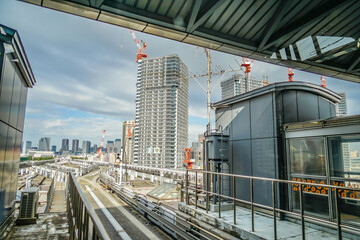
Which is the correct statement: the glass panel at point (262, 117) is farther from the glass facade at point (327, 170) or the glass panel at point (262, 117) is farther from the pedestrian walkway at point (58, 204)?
the pedestrian walkway at point (58, 204)

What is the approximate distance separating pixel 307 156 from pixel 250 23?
5044 millimetres

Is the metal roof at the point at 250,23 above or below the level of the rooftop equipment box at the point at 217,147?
above

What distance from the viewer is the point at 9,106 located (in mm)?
6039

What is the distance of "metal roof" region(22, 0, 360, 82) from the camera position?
20.3 feet

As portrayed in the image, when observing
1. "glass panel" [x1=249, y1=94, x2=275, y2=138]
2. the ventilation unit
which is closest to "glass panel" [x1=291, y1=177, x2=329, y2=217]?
"glass panel" [x1=249, y1=94, x2=275, y2=138]

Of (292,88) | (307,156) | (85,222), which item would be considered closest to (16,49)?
(85,222)

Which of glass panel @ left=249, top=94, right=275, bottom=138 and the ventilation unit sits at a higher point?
glass panel @ left=249, top=94, right=275, bottom=138

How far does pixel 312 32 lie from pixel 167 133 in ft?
337

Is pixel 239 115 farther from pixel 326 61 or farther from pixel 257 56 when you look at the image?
pixel 326 61

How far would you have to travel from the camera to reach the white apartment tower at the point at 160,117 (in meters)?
109

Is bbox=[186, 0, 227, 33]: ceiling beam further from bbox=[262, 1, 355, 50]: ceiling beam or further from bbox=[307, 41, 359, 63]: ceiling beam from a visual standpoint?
bbox=[307, 41, 359, 63]: ceiling beam

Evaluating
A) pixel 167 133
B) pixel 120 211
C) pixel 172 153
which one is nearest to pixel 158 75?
pixel 167 133

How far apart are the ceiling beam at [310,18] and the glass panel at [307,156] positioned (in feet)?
12.5

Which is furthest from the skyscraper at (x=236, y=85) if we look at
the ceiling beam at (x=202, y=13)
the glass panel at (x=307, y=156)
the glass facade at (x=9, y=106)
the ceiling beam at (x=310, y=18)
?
the glass facade at (x=9, y=106)
